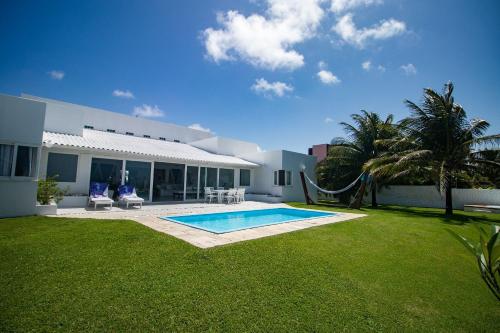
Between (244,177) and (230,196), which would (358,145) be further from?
(230,196)

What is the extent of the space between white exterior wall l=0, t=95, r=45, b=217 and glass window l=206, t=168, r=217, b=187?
11.6 m

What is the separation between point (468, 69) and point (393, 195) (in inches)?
548

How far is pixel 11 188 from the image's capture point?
374 inches

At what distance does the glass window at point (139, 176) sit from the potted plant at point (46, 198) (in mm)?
4311

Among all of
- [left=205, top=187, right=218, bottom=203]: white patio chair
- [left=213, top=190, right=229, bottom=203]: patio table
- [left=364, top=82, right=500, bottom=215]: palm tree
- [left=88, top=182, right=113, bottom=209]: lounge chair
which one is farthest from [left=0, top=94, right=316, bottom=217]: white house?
[left=364, top=82, right=500, bottom=215]: palm tree

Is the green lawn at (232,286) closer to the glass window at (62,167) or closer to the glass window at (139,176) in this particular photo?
the glass window at (62,167)

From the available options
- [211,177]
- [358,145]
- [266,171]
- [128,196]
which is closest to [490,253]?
[128,196]

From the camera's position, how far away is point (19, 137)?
9703mm

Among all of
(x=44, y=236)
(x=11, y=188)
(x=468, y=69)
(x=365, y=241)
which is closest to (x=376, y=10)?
(x=468, y=69)

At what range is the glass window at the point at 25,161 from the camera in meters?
9.69

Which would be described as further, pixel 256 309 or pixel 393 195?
pixel 393 195

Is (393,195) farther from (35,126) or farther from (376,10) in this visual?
(35,126)

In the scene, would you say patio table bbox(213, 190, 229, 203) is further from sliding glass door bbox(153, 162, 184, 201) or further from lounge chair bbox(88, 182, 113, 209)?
lounge chair bbox(88, 182, 113, 209)

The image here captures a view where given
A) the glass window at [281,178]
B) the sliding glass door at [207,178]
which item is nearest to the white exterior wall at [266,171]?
the glass window at [281,178]
